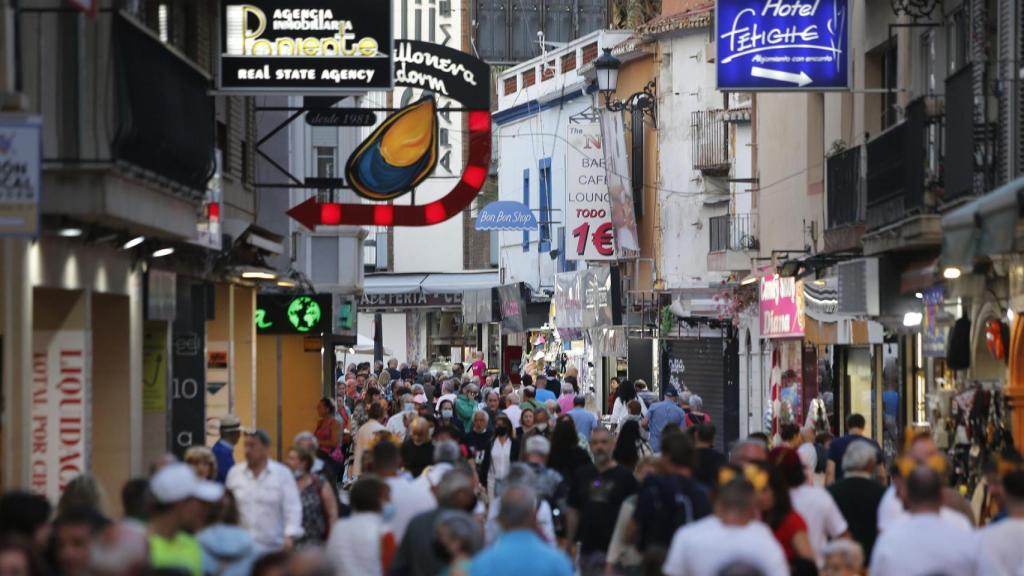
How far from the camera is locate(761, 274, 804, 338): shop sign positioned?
30594mm

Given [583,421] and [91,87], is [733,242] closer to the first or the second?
[583,421]

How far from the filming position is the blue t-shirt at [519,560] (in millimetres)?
10539

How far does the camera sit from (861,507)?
14.5 meters

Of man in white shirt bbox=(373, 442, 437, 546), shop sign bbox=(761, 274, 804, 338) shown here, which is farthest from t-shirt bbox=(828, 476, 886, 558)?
shop sign bbox=(761, 274, 804, 338)

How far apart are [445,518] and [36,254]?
5.63 m

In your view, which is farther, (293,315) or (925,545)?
(293,315)

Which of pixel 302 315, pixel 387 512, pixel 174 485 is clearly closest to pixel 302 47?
pixel 387 512

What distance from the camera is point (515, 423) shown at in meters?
28.0

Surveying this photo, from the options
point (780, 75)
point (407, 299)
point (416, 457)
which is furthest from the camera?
point (407, 299)

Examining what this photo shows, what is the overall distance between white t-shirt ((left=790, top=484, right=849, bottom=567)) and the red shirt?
1.63 feet

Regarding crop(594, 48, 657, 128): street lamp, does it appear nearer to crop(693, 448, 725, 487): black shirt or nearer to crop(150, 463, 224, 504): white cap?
crop(693, 448, 725, 487): black shirt

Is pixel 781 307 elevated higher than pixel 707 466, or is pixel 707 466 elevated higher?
pixel 781 307

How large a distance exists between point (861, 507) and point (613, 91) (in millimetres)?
30204

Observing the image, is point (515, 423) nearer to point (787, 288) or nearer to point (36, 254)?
point (787, 288)
